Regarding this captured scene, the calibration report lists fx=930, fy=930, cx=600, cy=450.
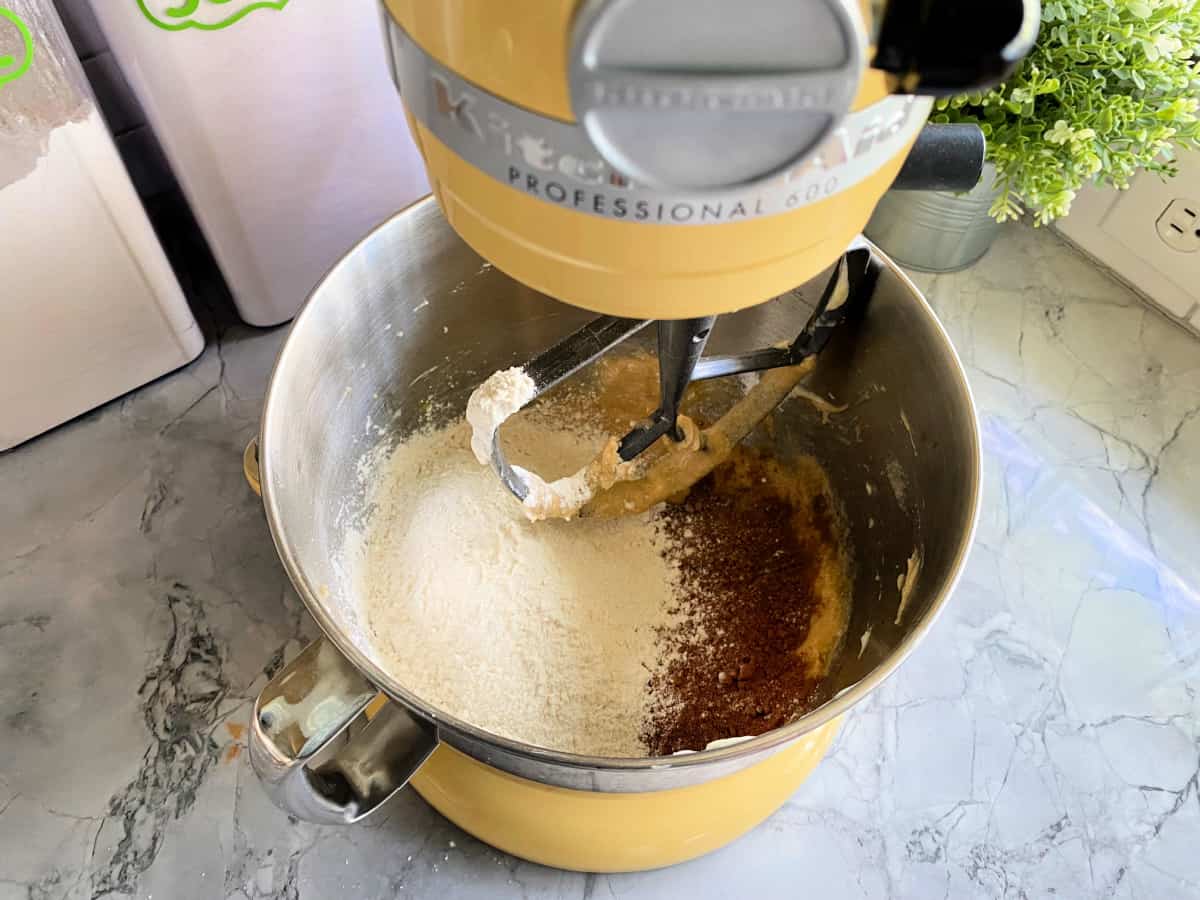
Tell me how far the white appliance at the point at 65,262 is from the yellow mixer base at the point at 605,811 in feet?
1.33

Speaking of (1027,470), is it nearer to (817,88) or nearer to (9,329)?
(817,88)

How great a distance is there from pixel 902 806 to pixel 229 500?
512 mm

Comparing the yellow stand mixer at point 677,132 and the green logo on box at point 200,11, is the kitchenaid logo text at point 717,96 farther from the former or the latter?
the green logo on box at point 200,11

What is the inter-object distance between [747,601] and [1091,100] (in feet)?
1.24

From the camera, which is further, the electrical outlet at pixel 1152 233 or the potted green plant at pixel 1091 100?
the electrical outlet at pixel 1152 233

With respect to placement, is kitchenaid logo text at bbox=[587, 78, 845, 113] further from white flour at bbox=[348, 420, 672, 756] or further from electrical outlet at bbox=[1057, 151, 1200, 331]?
electrical outlet at bbox=[1057, 151, 1200, 331]

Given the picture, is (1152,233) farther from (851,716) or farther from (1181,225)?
(851,716)

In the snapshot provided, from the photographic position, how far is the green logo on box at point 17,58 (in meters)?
0.51

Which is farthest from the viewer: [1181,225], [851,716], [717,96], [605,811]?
[1181,225]

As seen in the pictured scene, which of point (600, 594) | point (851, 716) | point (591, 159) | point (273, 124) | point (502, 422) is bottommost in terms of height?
point (851, 716)

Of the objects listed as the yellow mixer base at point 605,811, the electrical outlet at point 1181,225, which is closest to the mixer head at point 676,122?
the yellow mixer base at point 605,811

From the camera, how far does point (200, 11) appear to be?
54cm

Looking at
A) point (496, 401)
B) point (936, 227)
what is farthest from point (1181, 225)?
point (496, 401)

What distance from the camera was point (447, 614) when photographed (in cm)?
56
